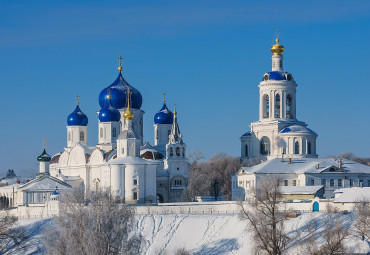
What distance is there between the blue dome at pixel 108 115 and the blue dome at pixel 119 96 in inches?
40.8

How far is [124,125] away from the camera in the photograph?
53.3 m

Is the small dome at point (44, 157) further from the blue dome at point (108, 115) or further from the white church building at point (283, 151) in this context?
the white church building at point (283, 151)

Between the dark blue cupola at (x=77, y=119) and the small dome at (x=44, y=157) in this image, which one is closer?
the small dome at (x=44, y=157)

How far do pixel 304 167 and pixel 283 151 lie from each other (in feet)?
17.4

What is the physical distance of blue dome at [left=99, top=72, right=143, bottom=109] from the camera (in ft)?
179

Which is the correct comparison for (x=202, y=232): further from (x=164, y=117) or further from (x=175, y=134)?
(x=164, y=117)

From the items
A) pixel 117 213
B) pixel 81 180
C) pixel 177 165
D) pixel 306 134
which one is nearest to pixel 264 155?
pixel 306 134

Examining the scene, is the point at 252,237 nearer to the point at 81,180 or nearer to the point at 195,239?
the point at 195,239

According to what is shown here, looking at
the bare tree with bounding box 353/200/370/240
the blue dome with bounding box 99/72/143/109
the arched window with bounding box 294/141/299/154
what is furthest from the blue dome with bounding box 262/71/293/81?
the bare tree with bounding box 353/200/370/240

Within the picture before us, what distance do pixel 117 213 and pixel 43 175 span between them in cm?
1896

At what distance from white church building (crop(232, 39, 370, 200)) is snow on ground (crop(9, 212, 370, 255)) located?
325 inches

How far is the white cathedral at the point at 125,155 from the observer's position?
158 ft

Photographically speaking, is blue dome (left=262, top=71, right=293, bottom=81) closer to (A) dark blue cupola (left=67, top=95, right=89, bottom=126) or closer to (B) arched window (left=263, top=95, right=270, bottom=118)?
(B) arched window (left=263, top=95, right=270, bottom=118)

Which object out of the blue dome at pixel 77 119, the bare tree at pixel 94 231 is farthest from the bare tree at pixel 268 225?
the blue dome at pixel 77 119
